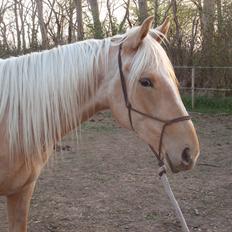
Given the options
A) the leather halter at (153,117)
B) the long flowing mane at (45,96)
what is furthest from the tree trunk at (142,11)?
the leather halter at (153,117)

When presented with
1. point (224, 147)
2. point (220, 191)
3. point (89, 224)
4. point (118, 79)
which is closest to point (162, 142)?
point (118, 79)

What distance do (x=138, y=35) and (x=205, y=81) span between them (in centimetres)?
939

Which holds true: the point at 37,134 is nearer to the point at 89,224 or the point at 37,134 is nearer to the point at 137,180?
the point at 89,224

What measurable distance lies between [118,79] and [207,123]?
22.7 feet

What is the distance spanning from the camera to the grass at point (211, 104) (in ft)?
34.2

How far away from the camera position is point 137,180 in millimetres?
4898

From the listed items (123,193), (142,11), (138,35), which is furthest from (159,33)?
(142,11)

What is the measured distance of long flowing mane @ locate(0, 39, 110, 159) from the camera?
7.61 feet

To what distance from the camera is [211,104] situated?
1077 centimetres

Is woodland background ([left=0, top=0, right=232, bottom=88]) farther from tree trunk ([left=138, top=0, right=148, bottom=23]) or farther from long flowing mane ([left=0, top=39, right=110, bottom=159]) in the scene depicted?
long flowing mane ([left=0, top=39, right=110, bottom=159])

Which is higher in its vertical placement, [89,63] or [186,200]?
[89,63]

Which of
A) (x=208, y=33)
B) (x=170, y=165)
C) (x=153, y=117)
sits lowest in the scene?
(x=170, y=165)

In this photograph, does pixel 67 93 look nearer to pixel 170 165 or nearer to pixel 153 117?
pixel 153 117

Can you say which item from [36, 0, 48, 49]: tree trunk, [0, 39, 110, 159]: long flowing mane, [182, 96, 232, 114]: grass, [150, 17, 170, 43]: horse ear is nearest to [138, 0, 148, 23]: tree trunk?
[182, 96, 232, 114]: grass
